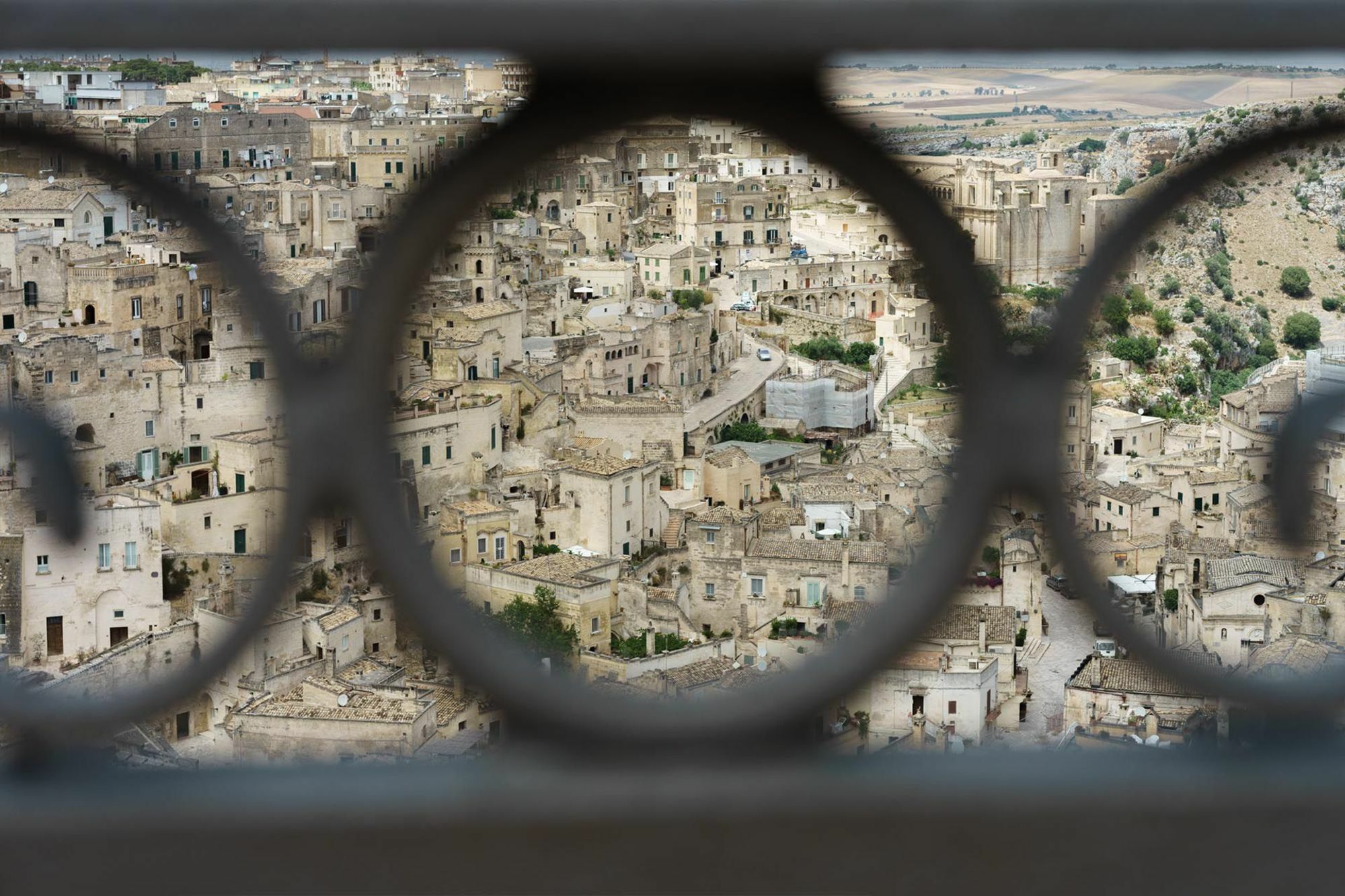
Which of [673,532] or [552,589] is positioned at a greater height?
[552,589]

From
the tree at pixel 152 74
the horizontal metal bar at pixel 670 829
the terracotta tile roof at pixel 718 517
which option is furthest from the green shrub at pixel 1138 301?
the terracotta tile roof at pixel 718 517

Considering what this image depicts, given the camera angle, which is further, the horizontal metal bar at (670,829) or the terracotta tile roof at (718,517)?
the terracotta tile roof at (718,517)

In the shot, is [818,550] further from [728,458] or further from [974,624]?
[728,458]

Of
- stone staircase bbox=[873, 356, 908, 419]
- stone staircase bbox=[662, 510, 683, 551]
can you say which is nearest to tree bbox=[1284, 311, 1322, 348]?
stone staircase bbox=[873, 356, 908, 419]

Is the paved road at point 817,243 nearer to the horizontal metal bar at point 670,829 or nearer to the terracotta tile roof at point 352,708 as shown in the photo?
the terracotta tile roof at point 352,708

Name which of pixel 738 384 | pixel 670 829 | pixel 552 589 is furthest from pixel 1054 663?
pixel 738 384

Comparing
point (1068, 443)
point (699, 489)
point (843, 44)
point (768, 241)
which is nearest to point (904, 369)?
point (1068, 443)
